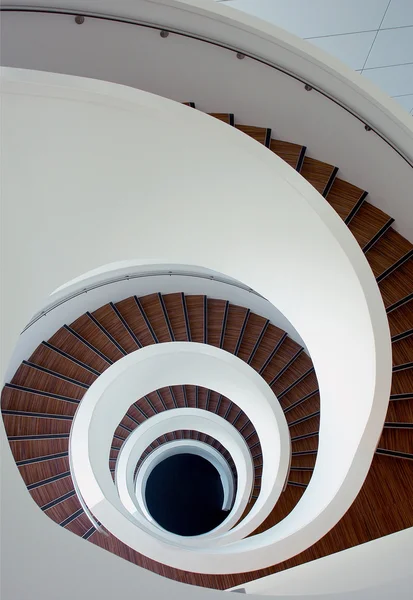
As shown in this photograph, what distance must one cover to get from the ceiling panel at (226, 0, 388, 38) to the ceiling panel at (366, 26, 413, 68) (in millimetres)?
204

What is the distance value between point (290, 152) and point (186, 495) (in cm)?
992

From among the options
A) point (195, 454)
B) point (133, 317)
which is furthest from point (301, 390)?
point (195, 454)

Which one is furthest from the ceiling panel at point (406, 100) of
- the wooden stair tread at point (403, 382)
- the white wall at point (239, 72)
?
the wooden stair tread at point (403, 382)

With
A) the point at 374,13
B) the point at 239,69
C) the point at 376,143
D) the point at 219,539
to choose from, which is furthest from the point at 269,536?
the point at 374,13

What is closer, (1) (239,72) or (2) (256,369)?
(1) (239,72)

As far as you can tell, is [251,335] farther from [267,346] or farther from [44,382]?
[44,382]

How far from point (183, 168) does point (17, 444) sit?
15.2ft

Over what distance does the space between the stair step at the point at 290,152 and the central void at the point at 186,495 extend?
31.3 ft

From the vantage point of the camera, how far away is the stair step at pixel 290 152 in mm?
4711

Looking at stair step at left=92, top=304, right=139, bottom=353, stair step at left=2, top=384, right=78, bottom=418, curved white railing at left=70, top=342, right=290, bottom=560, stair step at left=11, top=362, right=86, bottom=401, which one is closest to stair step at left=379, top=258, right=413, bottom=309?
curved white railing at left=70, top=342, right=290, bottom=560

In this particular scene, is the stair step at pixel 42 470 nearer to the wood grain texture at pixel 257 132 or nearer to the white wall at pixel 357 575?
the white wall at pixel 357 575

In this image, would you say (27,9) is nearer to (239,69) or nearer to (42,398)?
(239,69)

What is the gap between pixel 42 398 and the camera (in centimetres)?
657

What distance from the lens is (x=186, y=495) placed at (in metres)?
12.0
